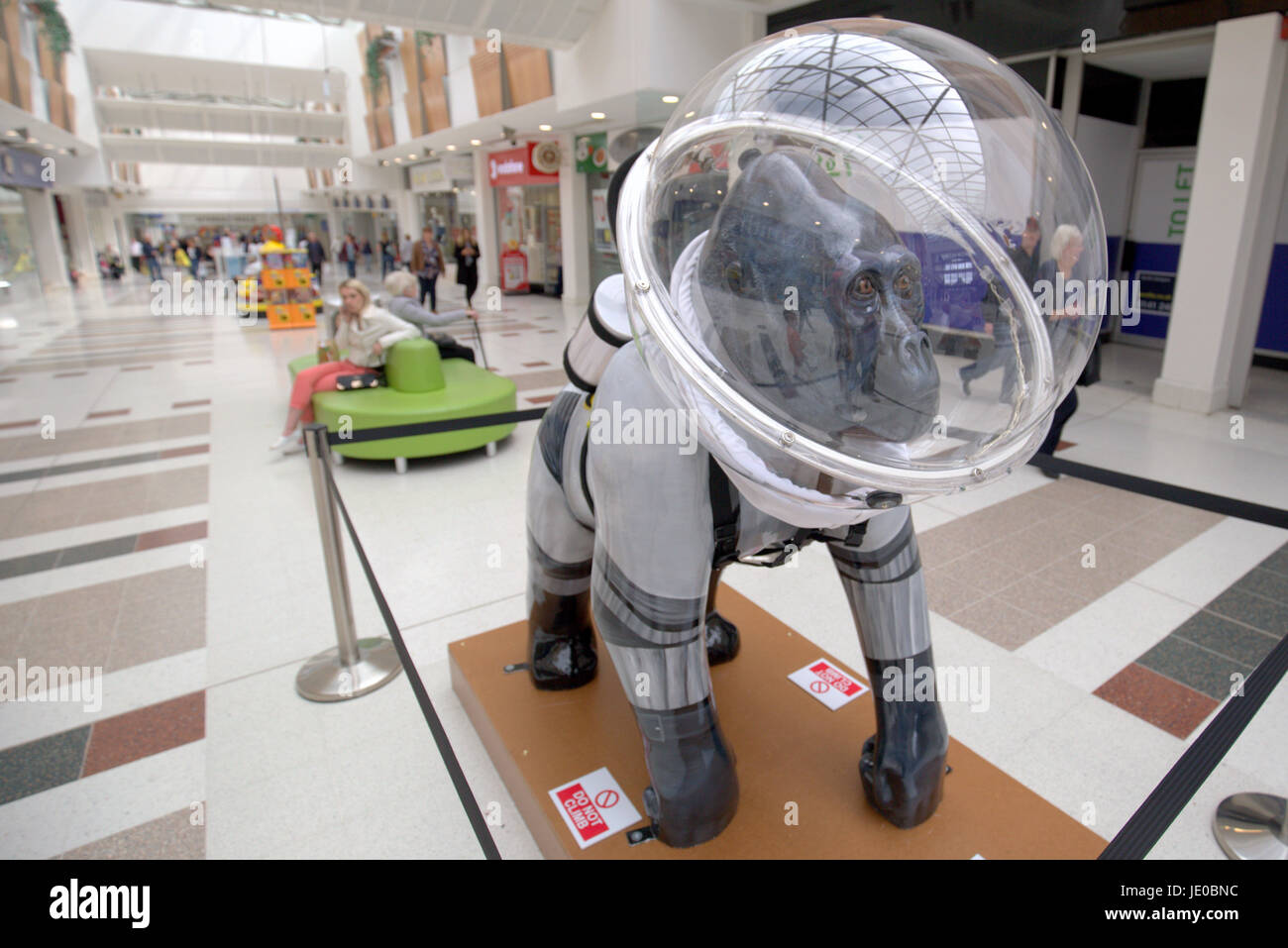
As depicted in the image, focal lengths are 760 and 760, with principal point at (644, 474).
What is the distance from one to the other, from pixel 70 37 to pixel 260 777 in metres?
21.4

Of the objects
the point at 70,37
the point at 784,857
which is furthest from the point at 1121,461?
the point at 70,37

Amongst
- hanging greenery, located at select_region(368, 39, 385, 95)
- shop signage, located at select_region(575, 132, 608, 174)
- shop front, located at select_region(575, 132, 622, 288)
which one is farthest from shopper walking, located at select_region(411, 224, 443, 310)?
hanging greenery, located at select_region(368, 39, 385, 95)

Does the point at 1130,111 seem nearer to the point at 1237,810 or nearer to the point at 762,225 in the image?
the point at 1237,810

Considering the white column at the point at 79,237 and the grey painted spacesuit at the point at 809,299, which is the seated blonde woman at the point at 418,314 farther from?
the white column at the point at 79,237

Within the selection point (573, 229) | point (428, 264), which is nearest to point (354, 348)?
point (428, 264)

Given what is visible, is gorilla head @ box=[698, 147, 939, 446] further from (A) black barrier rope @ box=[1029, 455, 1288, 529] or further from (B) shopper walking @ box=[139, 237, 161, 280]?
(B) shopper walking @ box=[139, 237, 161, 280]

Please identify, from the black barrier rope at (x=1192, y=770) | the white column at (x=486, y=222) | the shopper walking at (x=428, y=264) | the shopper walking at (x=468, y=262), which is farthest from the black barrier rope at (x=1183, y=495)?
the white column at (x=486, y=222)

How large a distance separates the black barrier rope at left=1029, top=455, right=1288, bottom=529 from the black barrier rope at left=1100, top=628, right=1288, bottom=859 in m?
0.44

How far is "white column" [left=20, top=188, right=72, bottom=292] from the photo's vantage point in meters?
17.9

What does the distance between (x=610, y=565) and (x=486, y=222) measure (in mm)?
Result: 16422

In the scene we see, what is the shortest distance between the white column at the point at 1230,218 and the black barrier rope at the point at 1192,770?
571cm

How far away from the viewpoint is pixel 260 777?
83.3 inches

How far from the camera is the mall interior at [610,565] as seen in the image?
1.61 meters

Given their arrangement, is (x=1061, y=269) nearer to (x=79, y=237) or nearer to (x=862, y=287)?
(x=862, y=287)
